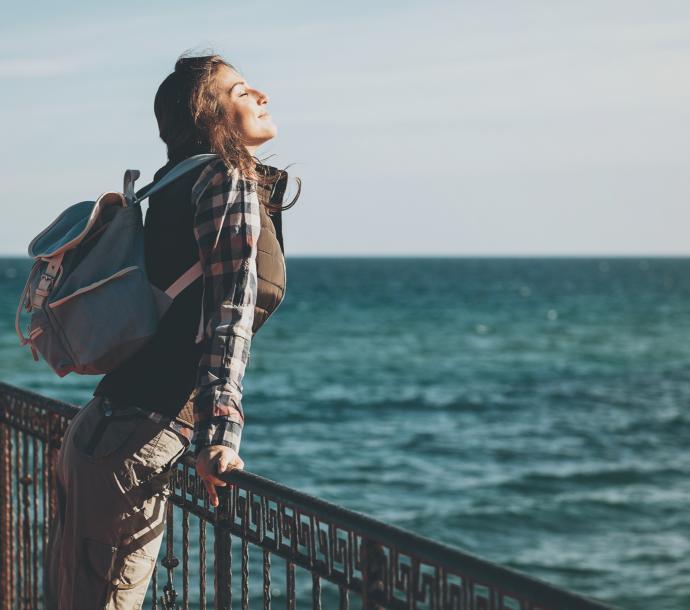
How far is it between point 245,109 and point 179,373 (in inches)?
30.2

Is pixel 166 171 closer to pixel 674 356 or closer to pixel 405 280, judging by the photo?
pixel 674 356

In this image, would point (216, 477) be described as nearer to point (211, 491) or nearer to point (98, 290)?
point (211, 491)

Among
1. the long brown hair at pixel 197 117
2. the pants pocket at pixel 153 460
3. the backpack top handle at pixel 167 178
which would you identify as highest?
the long brown hair at pixel 197 117

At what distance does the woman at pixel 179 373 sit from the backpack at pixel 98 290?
6 cm

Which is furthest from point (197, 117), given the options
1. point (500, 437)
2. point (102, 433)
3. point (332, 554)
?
point (500, 437)

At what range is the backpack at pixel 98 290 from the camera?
239cm

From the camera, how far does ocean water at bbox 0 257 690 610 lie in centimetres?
1603

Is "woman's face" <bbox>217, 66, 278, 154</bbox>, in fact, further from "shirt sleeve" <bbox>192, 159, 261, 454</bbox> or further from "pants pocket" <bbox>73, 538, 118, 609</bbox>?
"pants pocket" <bbox>73, 538, 118, 609</bbox>

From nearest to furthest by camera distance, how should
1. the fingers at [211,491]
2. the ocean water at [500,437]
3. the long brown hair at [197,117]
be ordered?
the fingers at [211,491]
the long brown hair at [197,117]
the ocean water at [500,437]

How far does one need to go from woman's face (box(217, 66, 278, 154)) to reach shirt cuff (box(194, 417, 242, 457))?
83cm

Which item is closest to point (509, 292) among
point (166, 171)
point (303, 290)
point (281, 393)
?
point (303, 290)

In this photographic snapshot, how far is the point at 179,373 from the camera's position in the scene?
2.50 metres

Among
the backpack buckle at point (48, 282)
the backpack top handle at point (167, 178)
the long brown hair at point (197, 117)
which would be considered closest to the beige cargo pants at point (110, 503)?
the backpack buckle at point (48, 282)

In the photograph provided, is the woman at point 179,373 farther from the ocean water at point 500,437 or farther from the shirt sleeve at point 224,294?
the ocean water at point 500,437
